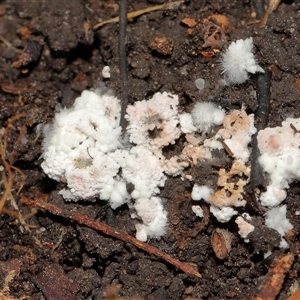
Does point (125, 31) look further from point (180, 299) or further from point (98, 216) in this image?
point (180, 299)

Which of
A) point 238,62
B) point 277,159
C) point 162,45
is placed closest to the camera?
point 277,159

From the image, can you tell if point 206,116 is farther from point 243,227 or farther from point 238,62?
point 243,227

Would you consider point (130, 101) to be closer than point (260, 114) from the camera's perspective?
No

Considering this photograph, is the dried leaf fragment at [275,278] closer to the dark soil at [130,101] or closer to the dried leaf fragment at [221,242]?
the dark soil at [130,101]

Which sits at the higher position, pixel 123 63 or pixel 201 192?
pixel 123 63

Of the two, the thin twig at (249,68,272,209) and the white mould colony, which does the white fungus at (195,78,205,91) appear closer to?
the white mould colony

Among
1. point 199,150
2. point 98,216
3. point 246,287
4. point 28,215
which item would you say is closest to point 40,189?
point 28,215

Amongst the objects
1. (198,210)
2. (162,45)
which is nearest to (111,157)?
(198,210)
